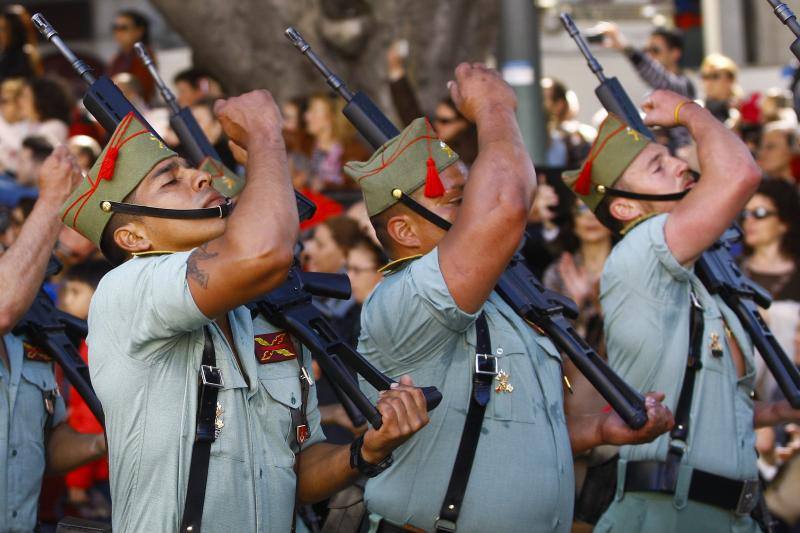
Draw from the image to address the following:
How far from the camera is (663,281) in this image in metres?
5.62

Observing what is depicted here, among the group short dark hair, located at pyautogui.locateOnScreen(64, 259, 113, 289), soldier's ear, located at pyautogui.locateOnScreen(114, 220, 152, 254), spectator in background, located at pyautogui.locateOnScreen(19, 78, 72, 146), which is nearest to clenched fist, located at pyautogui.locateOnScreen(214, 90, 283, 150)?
soldier's ear, located at pyautogui.locateOnScreen(114, 220, 152, 254)

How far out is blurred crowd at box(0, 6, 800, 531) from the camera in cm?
743

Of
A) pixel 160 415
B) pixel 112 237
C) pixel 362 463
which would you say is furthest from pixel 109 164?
pixel 362 463

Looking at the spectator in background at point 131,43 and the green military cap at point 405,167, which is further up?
the spectator in background at point 131,43

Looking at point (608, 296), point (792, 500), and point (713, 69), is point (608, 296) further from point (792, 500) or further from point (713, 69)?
point (713, 69)

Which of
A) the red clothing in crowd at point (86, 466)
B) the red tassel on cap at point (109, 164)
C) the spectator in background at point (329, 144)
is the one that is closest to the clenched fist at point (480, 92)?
the red tassel on cap at point (109, 164)

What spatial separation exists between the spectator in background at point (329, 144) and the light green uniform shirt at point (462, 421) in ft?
16.9

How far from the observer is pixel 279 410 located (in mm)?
4348

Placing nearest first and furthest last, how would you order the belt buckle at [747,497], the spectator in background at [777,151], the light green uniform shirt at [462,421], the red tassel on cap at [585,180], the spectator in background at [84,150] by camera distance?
the light green uniform shirt at [462,421], the belt buckle at [747,497], the red tassel on cap at [585,180], the spectator in background at [84,150], the spectator in background at [777,151]

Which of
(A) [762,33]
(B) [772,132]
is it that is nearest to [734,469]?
(B) [772,132]

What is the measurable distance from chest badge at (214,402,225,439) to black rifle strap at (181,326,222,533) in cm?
1

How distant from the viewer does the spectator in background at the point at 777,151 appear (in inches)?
403

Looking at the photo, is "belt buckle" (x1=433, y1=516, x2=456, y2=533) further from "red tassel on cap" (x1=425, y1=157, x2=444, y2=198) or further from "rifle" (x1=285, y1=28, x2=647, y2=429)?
"red tassel on cap" (x1=425, y1=157, x2=444, y2=198)

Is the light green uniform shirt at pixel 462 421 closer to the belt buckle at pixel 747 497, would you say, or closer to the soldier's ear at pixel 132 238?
the soldier's ear at pixel 132 238
